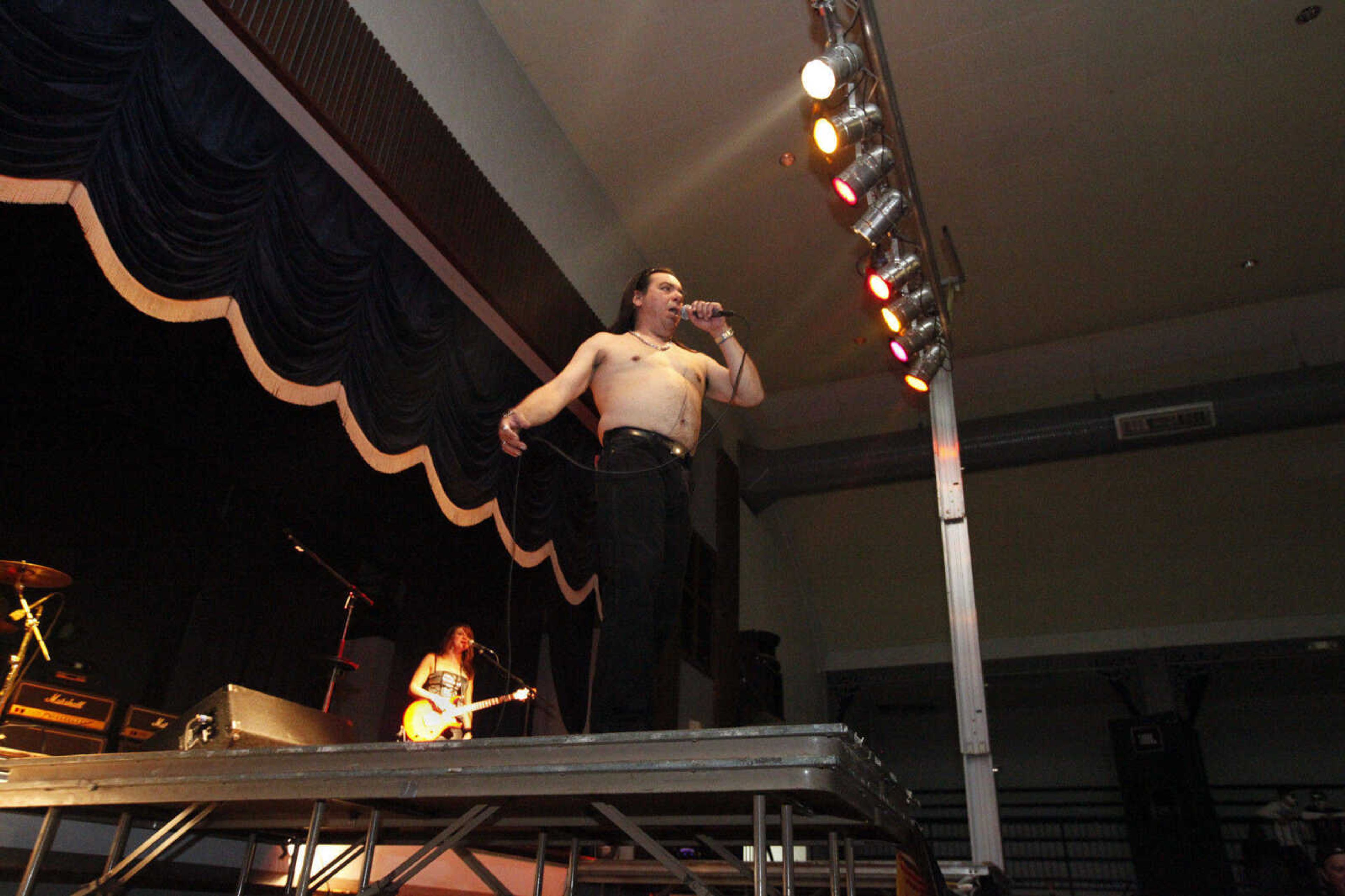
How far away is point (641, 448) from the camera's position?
2.22 m

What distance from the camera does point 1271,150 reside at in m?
4.90

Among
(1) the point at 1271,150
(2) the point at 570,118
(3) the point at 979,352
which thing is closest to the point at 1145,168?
(1) the point at 1271,150

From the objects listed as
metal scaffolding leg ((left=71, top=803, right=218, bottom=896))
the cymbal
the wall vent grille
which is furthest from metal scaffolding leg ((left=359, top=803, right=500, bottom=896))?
the wall vent grille

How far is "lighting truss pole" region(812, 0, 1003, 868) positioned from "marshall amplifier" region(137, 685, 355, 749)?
215 centimetres

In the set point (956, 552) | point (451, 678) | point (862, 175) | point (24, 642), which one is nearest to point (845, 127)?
point (862, 175)

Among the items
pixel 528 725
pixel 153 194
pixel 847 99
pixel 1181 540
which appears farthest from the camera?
pixel 1181 540

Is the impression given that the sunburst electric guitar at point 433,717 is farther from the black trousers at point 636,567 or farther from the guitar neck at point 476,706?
the black trousers at point 636,567

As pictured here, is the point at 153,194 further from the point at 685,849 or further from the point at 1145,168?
the point at 1145,168

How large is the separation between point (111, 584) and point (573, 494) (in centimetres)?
256

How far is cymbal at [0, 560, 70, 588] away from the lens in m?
3.72

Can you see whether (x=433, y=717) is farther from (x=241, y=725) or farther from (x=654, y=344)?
(x=654, y=344)

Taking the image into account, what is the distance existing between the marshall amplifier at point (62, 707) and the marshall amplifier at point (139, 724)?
0.12 m

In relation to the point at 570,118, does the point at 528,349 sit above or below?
below

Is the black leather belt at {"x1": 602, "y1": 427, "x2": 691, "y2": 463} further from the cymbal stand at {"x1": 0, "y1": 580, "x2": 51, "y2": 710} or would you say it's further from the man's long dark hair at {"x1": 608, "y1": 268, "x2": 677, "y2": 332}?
the cymbal stand at {"x1": 0, "y1": 580, "x2": 51, "y2": 710}
